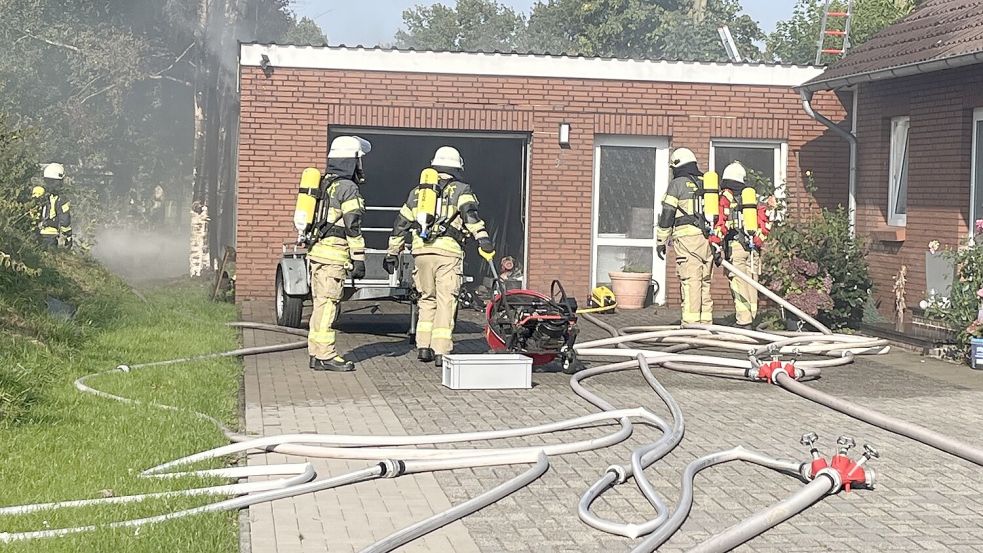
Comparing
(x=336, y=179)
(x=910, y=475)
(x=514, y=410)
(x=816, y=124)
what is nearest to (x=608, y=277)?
(x=816, y=124)

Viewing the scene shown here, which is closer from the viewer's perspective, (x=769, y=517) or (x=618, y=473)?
(x=769, y=517)

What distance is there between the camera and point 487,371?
10.8 metres

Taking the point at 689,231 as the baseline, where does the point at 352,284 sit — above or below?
below

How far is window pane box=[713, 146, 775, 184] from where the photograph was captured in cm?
1880

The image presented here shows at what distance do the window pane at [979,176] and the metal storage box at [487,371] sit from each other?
6.23 meters

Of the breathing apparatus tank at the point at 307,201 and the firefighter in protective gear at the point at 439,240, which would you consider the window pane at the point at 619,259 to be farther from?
the breathing apparatus tank at the point at 307,201

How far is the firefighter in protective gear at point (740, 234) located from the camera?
49.5 ft

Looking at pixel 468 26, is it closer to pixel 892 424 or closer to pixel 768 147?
pixel 768 147

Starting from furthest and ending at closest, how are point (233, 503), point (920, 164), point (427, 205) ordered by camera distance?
point (920, 164)
point (427, 205)
point (233, 503)

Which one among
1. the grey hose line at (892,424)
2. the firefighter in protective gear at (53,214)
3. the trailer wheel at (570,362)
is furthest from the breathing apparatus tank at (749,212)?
the firefighter in protective gear at (53,214)

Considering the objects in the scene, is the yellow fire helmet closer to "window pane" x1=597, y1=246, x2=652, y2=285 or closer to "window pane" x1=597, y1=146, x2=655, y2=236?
"window pane" x1=597, y1=246, x2=652, y2=285

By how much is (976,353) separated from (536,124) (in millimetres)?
7442

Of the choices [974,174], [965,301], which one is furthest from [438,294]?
[974,174]

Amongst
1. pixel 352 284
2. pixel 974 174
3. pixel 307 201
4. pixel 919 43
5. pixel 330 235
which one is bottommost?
pixel 352 284
